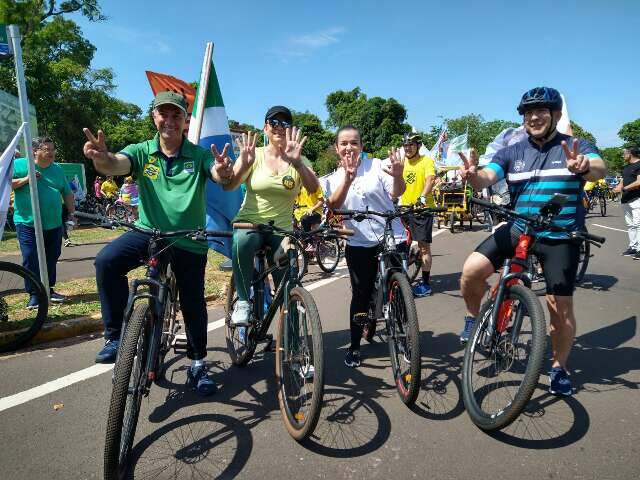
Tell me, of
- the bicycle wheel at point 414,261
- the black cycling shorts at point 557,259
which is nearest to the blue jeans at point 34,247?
the bicycle wheel at point 414,261

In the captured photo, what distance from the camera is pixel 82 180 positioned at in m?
21.5

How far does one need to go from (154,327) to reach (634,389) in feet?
11.2

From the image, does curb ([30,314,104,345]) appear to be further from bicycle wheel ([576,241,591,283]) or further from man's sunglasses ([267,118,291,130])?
bicycle wheel ([576,241,591,283])

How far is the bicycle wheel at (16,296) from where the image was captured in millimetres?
4277

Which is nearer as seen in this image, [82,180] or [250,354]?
[250,354]

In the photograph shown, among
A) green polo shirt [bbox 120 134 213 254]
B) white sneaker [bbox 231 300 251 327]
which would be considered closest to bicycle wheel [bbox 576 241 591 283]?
white sneaker [bbox 231 300 251 327]

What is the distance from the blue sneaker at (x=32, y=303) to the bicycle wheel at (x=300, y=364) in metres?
3.02

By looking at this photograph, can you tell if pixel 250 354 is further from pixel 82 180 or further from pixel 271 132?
pixel 82 180

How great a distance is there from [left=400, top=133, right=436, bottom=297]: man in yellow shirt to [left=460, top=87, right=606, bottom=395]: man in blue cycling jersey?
3.04 metres

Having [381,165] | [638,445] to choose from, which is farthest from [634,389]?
[381,165]

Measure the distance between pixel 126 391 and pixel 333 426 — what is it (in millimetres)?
1267

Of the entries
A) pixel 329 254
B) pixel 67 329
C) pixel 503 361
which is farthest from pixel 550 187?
pixel 329 254

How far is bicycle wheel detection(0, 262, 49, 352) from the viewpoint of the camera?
14.0ft

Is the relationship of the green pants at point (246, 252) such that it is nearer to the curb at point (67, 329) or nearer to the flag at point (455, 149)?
the curb at point (67, 329)
